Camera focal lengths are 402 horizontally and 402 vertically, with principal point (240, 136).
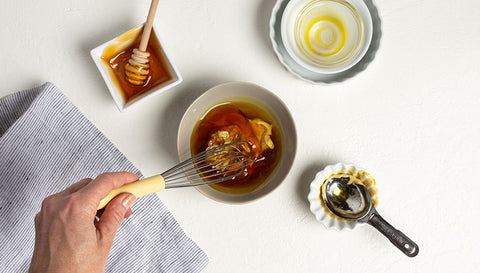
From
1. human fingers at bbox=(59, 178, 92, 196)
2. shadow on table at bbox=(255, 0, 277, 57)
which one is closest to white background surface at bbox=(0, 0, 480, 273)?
shadow on table at bbox=(255, 0, 277, 57)

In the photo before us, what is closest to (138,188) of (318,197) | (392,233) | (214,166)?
(214,166)

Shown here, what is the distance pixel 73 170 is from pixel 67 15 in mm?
284

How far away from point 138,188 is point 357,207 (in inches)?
16.0

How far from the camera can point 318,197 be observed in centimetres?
74

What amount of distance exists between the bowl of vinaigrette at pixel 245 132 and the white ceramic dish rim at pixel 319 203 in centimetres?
8

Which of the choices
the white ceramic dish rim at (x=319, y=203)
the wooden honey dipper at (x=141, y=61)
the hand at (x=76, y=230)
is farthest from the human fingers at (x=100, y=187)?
the white ceramic dish rim at (x=319, y=203)

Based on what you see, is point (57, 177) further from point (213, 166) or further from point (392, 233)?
point (392, 233)

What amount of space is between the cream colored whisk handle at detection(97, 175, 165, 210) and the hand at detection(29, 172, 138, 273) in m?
0.01

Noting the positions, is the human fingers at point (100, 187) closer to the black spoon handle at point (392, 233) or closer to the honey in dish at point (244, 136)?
the honey in dish at point (244, 136)

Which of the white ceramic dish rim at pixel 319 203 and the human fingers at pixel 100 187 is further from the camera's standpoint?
the white ceramic dish rim at pixel 319 203

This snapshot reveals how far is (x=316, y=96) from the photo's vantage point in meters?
0.76

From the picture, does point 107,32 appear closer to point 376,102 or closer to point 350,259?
point 376,102

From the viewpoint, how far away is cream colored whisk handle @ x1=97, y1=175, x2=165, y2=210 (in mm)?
540

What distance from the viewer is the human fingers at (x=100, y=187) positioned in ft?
1.69
